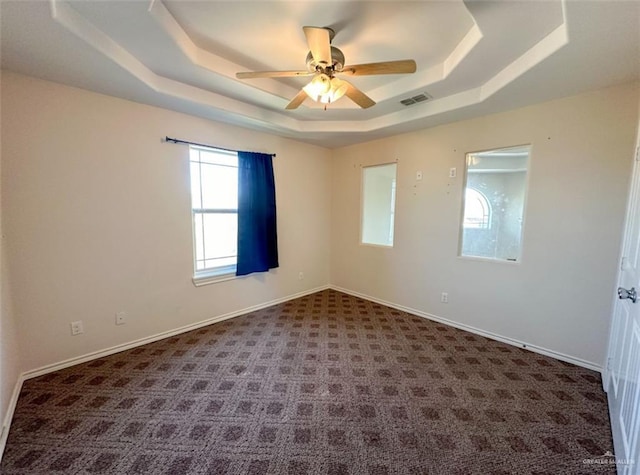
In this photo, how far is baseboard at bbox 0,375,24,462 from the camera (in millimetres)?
1508

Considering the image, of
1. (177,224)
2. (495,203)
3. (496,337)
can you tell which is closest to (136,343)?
(177,224)

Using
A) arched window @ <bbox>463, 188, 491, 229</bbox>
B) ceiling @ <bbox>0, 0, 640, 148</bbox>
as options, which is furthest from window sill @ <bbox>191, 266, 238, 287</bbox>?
arched window @ <bbox>463, 188, 491, 229</bbox>

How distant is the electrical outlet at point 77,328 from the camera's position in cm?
232

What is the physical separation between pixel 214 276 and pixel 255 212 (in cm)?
95

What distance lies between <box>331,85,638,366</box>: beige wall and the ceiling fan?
5.26ft

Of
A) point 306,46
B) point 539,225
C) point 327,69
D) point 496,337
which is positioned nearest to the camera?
point 327,69

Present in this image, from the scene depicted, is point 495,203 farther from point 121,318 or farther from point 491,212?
point 121,318

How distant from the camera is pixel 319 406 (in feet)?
6.17

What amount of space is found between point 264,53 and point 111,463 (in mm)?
2916

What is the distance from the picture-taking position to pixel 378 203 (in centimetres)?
413

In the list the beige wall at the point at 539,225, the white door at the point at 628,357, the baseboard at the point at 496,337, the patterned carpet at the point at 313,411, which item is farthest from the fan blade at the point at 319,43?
the baseboard at the point at 496,337

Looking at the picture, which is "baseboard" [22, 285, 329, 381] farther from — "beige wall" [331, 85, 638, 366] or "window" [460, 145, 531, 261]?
"window" [460, 145, 531, 261]

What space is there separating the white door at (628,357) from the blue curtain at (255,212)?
128 inches

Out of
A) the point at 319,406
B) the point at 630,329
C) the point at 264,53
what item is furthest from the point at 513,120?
the point at 319,406
